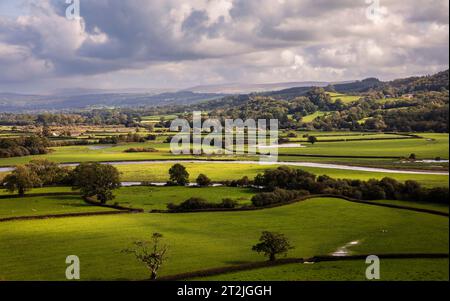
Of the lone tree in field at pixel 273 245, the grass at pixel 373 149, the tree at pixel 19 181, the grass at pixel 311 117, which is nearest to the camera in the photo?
the lone tree in field at pixel 273 245

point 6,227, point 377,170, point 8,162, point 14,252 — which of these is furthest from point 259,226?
point 8,162

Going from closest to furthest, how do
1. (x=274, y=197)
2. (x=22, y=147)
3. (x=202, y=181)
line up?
(x=274, y=197), (x=202, y=181), (x=22, y=147)

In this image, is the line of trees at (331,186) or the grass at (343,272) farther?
the line of trees at (331,186)

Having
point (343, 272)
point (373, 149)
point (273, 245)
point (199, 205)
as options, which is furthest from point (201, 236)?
point (373, 149)

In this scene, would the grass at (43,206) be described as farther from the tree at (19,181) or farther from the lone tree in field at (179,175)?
the lone tree in field at (179,175)

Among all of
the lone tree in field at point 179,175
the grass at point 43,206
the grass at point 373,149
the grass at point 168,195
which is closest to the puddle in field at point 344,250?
the grass at point 168,195

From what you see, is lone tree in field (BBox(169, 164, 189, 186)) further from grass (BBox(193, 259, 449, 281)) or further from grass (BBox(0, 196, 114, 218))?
grass (BBox(193, 259, 449, 281))

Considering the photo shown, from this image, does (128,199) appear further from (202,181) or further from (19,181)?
(19,181)
